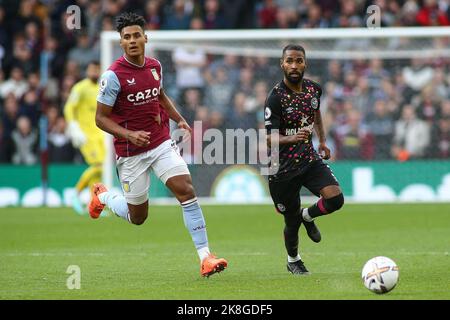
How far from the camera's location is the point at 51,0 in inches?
893

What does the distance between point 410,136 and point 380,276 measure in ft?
37.1

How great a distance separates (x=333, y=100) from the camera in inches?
753

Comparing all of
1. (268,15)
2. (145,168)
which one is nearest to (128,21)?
(145,168)

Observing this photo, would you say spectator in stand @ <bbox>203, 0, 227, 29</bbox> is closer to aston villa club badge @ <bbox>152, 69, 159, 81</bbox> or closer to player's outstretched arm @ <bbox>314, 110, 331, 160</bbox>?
player's outstretched arm @ <bbox>314, 110, 331, 160</bbox>

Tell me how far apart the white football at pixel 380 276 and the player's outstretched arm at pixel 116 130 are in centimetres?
229

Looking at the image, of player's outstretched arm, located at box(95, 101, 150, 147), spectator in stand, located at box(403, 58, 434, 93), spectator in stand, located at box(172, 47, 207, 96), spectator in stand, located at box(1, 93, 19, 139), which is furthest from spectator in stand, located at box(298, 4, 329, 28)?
player's outstretched arm, located at box(95, 101, 150, 147)

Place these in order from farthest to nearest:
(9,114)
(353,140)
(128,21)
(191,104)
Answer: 1. (9,114)
2. (191,104)
3. (353,140)
4. (128,21)

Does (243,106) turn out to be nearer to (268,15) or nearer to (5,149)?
(268,15)

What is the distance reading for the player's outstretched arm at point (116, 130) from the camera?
28.9 feet

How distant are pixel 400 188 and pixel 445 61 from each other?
2.59 metres

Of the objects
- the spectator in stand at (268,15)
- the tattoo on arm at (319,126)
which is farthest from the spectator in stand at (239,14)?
the tattoo on arm at (319,126)

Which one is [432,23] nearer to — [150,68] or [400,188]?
[400,188]

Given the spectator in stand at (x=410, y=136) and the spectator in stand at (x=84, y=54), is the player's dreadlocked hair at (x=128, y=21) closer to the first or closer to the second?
the spectator in stand at (x=410, y=136)
